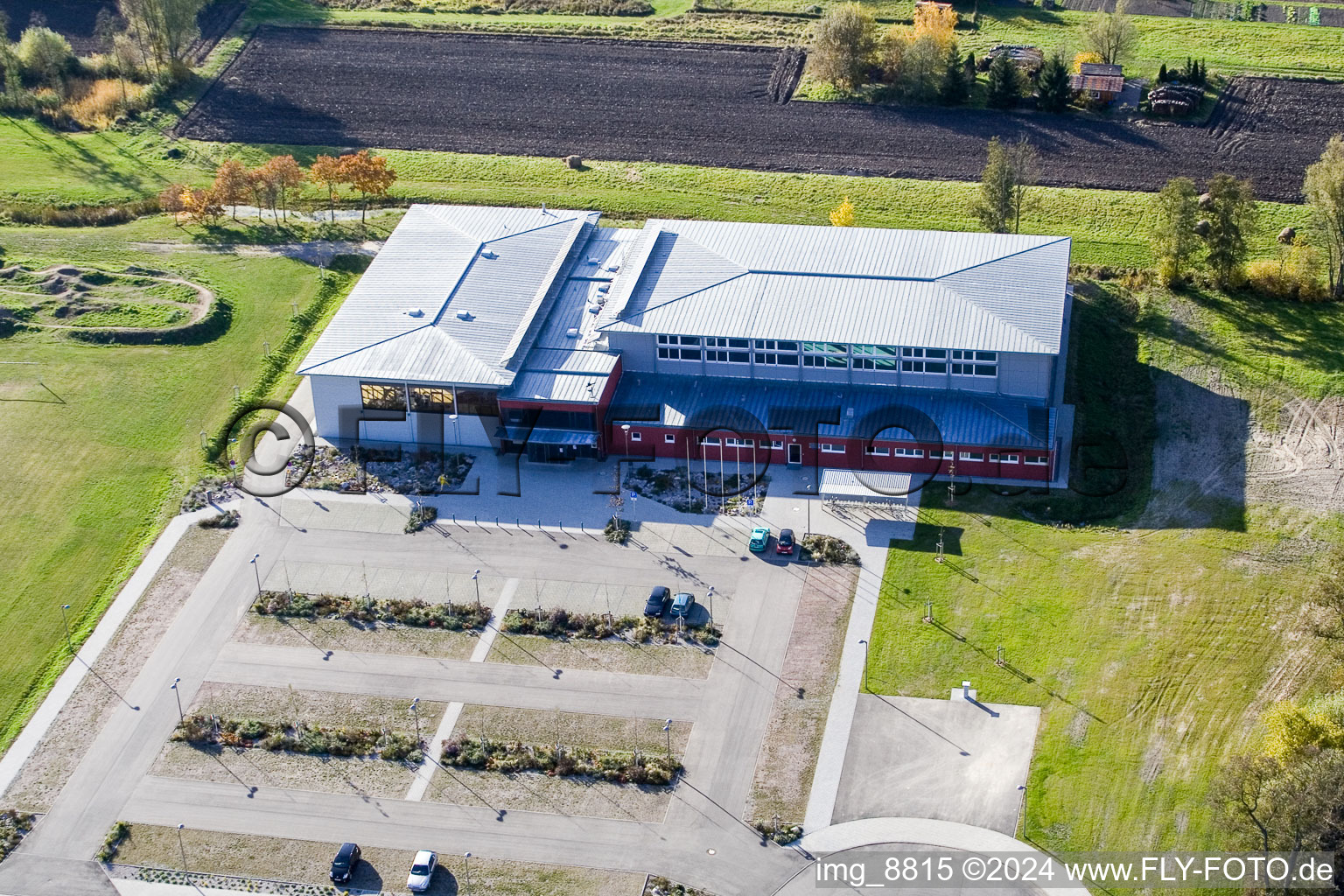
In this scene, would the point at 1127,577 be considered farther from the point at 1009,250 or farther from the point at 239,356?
the point at 239,356

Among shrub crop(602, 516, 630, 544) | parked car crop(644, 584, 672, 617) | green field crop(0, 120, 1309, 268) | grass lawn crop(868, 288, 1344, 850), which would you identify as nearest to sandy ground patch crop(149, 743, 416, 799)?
parked car crop(644, 584, 672, 617)

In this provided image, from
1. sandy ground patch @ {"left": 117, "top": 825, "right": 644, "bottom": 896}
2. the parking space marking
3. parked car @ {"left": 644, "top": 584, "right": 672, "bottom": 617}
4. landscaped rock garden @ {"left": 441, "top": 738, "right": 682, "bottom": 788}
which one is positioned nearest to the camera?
sandy ground patch @ {"left": 117, "top": 825, "right": 644, "bottom": 896}

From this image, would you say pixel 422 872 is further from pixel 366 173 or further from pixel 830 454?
pixel 366 173

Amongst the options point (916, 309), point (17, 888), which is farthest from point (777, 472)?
point (17, 888)

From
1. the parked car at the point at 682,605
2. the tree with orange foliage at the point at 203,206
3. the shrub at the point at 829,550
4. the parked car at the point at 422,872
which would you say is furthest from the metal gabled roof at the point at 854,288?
the tree with orange foliage at the point at 203,206

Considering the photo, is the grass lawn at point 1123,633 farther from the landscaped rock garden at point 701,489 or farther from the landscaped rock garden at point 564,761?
the landscaped rock garden at point 564,761

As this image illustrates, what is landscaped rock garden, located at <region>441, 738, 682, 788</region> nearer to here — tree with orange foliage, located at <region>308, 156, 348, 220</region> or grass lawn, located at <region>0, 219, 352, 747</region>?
grass lawn, located at <region>0, 219, 352, 747</region>

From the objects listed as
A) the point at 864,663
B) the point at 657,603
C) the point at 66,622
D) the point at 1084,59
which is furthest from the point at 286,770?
the point at 1084,59
